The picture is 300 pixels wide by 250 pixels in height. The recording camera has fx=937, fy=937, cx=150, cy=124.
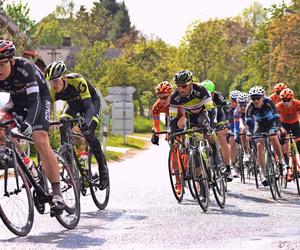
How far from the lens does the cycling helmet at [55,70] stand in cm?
1129

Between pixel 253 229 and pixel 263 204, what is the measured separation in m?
3.45

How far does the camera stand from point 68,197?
10.1 metres

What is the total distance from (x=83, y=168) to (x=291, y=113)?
6.24 metres

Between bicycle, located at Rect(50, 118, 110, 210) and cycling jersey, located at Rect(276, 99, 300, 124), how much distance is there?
17.9 ft

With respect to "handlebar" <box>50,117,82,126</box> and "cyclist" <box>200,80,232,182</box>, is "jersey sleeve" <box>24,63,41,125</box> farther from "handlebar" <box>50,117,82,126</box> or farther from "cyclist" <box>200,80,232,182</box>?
"cyclist" <box>200,80,232,182</box>

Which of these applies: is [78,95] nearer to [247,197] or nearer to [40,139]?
[40,139]

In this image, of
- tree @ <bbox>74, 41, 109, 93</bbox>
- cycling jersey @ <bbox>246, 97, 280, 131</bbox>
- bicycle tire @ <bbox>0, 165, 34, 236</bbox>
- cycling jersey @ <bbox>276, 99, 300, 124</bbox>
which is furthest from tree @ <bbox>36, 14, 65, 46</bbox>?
bicycle tire @ <bbox>0, 165, 34, 236</bbox>

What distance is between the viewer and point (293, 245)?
28.9 ft

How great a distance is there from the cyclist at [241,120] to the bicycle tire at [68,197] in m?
8.76

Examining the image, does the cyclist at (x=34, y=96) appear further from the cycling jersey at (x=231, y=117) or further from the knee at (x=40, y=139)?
the cycling jersey at (x=231, y=117)

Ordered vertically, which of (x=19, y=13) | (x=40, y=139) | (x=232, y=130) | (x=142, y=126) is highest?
(x=19, y=13)

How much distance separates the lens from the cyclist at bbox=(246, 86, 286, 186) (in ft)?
49.4

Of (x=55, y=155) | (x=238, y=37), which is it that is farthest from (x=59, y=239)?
(x=238, y=37)

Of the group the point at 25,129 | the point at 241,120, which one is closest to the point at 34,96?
the point at 25,129
